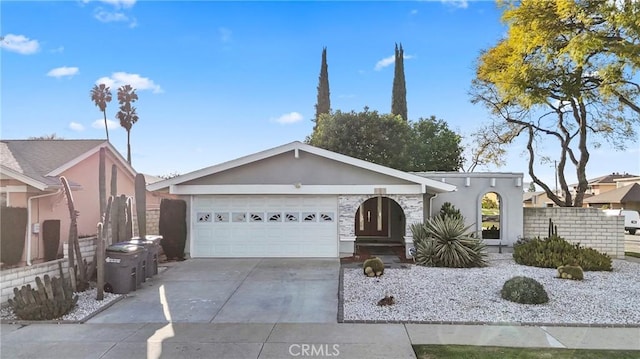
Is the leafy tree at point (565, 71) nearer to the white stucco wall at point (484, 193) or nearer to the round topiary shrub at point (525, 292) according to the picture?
the white stucco wall at point (484, 193)

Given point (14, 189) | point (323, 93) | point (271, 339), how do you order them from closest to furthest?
point (271, 339)
point (14, 189)
point (323, 93)

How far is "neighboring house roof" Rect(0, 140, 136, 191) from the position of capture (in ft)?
41.4

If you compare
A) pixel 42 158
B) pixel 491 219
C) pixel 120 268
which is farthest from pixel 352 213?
pixel 491 219

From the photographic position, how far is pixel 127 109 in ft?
150

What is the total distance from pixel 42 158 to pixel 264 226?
28.5 feet

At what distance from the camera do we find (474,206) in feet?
55.2

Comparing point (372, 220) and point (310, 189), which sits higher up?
point (310, 189)

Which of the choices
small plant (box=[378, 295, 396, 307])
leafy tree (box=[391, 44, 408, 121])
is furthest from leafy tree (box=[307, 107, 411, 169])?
small plant (box=[378, 295, 396, 307])

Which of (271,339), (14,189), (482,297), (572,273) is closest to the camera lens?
(271,339)

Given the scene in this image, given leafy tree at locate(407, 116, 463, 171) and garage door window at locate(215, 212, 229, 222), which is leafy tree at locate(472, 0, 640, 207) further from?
garage door window at locate(215, 212, 229, 222)

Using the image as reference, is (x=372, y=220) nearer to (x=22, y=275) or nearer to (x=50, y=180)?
(x=50, y=180)

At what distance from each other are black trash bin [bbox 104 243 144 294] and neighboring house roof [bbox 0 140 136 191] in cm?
→ 463

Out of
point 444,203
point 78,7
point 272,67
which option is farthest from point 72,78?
point 444,203

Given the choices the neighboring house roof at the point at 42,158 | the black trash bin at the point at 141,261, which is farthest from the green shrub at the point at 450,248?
the neighboring house roof at the point at 42,158
